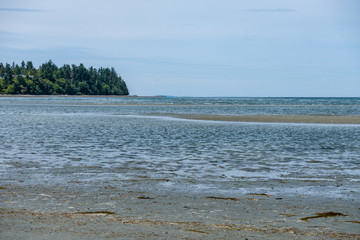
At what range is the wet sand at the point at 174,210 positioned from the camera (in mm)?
7688

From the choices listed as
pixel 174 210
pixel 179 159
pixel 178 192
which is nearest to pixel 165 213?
pixel 174 210

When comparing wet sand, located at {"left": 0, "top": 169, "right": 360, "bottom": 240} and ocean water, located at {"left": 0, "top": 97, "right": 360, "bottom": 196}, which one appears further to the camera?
ocean water, located at {"left": 0, "top": 97, "right": 360, "bottom": 196}

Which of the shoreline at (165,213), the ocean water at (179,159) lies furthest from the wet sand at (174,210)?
the ocean water at (179,159)

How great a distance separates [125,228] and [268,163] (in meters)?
9.81

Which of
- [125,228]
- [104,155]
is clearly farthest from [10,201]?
[104,155]

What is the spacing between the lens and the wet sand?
769 cm

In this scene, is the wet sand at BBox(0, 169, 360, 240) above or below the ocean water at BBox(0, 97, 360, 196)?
above

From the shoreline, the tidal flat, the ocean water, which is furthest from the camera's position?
the ocean water

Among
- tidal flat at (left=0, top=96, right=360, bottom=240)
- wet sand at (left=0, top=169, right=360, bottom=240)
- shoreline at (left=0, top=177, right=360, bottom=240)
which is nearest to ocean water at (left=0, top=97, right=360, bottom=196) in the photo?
tidal flat at (left=0, top=96, right=360, bottom=240)

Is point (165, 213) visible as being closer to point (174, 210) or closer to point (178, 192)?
point (174, 210)

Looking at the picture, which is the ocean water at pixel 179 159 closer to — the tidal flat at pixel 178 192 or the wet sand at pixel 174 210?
the tidal flat at pixel 178 192

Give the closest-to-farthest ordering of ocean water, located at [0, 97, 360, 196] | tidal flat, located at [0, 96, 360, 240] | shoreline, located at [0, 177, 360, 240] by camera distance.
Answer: shoreline, located at [0, 177, 360, 240] < tidal flat, located at [0, 96, 360, 240] < ocean water, located at [0, 97, 360, 196]

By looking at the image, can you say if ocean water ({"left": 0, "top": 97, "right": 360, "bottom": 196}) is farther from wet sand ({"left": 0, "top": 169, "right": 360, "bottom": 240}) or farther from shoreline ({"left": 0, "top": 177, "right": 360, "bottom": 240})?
shoreline ({"left": 0, "top": 177, "right": 360, "bottom": 240})

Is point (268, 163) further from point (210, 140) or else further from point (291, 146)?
point (210, 140)
